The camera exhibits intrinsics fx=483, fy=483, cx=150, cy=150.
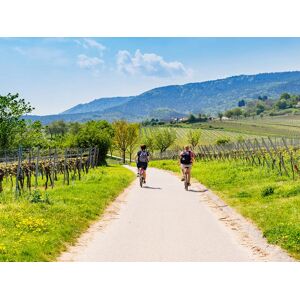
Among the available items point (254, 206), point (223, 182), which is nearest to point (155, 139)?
point (223, 182)

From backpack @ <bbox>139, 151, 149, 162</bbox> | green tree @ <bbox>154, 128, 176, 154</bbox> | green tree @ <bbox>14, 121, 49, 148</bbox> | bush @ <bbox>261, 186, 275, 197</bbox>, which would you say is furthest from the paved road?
green tree @ <bbox>154, 128, 176, 154</bbox>

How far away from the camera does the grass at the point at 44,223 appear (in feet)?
32.4

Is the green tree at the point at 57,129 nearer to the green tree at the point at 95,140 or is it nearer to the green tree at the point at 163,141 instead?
the green tree at the point at 163,141

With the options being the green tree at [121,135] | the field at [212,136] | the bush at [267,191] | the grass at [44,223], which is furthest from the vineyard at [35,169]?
the field at [212,136]

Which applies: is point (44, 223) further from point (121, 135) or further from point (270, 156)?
point (121, 135)

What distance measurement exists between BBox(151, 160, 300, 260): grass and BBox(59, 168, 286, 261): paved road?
0.96 m

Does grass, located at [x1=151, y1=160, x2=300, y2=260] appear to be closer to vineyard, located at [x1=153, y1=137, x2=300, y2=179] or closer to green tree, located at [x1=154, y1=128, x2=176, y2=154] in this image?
vineyard, located at [x1=153, y1=137, x2=300, y2=179]

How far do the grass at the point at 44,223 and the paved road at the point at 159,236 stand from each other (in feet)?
1.32

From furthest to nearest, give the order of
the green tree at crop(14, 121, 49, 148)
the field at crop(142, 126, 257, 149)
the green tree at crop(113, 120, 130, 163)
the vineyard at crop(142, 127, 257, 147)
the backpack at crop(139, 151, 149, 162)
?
the field at crop(142, 126, 257, 149) → the vineyard at crop(142, 127, 257, 147) → the green tree at crop(113, 120, 130, 163) → the green tree at crop(14, 121, 49, 148) → the backpack at crop(139, 151, 149, 162)

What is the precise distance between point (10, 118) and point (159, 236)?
6922 centimetres

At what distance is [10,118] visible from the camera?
3034 inches

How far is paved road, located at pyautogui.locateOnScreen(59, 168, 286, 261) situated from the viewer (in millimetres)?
9930

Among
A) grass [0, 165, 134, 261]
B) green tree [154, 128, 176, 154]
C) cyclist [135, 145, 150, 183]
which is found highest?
cyclist [135, 145, 150, 183]
